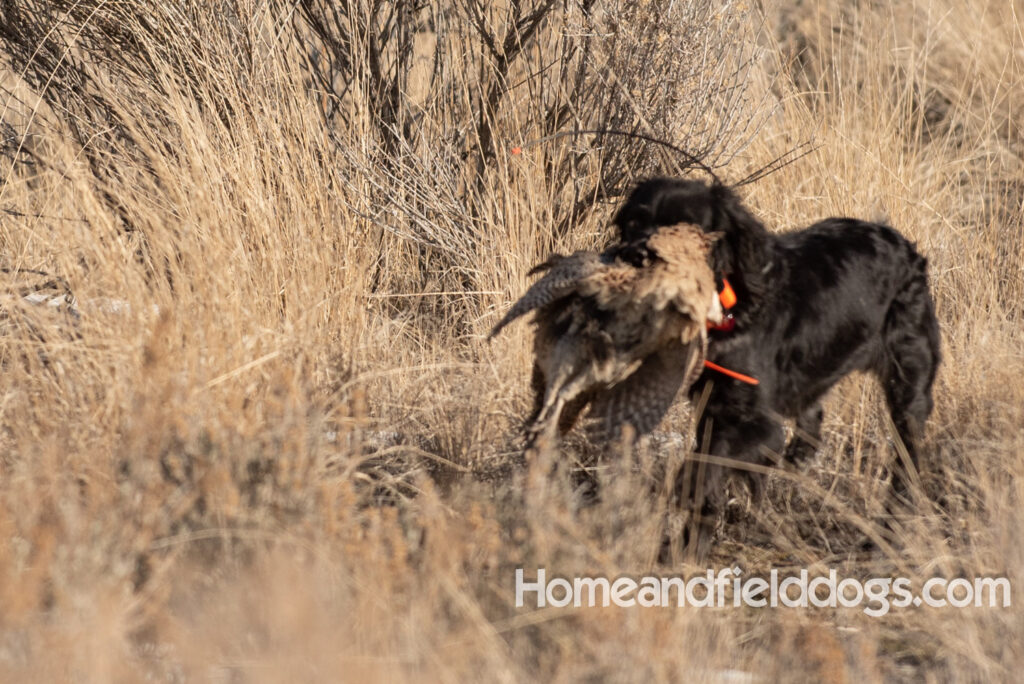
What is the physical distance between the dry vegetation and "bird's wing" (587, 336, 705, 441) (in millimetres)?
138

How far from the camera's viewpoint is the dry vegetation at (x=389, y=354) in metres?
2.43

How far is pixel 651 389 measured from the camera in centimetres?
307

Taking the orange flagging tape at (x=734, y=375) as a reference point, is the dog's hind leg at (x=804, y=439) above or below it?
below

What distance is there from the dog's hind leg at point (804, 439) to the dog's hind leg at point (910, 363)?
25 centimetres

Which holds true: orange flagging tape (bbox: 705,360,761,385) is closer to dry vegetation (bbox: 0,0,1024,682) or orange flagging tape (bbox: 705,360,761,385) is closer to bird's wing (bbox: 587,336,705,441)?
bird's wing (bbox: 587,336,705,441)

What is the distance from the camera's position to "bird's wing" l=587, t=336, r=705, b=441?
3027 mm

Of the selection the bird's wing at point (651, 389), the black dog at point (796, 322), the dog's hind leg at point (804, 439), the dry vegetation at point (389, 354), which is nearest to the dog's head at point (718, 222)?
the black dog at point (796, 322)

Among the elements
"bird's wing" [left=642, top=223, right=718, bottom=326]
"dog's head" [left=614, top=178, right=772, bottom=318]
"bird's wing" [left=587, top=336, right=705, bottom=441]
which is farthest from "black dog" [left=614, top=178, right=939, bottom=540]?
"bird's wing" [left=587, top=336, right=705, bottom=441]

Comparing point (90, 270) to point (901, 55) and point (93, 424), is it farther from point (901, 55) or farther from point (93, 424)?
point (901, 55)

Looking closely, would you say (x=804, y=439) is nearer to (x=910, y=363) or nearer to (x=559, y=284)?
(x=910, y=363)

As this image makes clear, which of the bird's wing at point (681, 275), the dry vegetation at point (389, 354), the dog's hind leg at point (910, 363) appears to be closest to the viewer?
the dry vegetation at point (389, 354)

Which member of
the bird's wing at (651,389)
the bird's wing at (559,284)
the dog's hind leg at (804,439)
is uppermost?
the bird's wing at (559,284)

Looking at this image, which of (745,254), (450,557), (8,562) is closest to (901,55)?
(745,254)

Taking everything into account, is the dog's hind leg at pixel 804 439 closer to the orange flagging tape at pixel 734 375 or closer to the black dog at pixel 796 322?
the black dog at pixel 796 322
